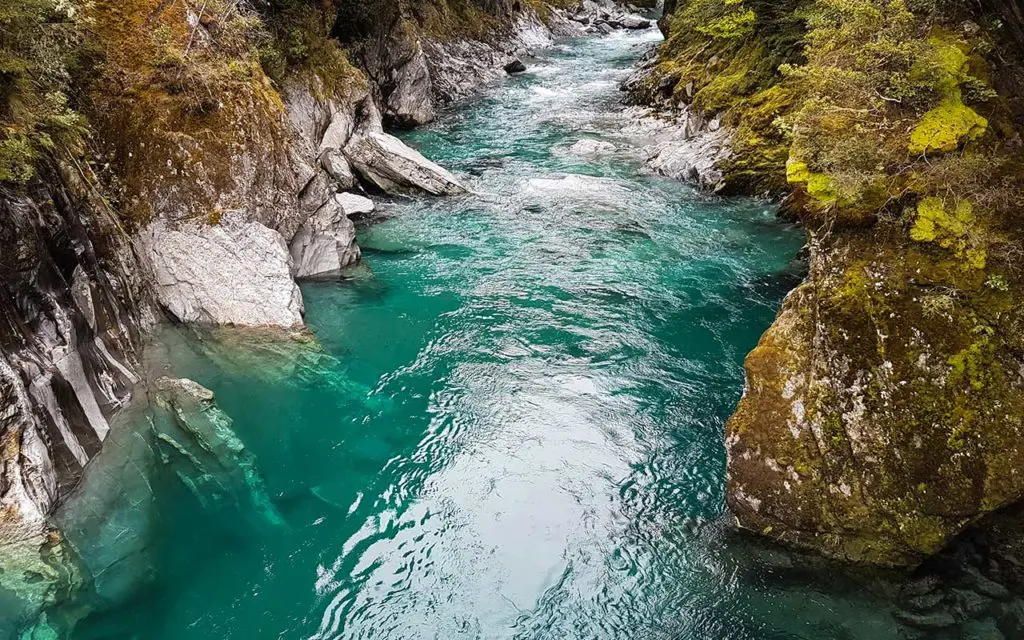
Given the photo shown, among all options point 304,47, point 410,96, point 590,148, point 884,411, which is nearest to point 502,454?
point 884,411

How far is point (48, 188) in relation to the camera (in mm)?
7898

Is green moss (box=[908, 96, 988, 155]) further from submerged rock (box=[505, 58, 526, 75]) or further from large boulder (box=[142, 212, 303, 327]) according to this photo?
submerged rock (box=[505, 58, 526, 75])

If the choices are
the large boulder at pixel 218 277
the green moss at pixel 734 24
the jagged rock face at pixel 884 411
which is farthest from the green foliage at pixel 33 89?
the green moss at pixel 734 24

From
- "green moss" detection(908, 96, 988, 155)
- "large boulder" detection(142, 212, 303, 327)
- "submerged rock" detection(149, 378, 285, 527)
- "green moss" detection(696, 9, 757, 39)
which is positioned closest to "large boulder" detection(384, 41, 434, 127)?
"green moss" detection(696, 9, 757, 39)

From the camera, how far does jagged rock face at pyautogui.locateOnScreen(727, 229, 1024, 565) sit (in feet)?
18.6

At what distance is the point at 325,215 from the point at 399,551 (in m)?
7.60

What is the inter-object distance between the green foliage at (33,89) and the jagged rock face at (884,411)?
868cm

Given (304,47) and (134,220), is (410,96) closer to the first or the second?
(304,47)

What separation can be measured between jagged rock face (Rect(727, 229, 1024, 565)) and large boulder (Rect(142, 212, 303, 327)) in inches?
289

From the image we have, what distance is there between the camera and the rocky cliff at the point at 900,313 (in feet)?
18.9

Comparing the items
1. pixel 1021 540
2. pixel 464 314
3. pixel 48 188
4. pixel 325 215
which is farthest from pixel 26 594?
pixel 1021 540

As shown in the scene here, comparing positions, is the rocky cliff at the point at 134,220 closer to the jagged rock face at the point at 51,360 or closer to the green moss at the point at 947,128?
the jagged rock face at the point at 51,360

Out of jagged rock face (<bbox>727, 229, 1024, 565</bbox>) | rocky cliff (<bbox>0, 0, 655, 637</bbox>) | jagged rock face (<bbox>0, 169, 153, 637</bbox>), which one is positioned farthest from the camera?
rocky cliff (<bbox>0, 0, 655, 637</bbox>)

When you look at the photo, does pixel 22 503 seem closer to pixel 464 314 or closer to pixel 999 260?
pixel 464 314
